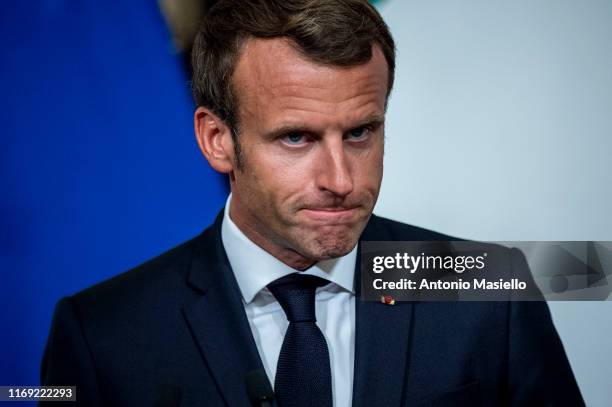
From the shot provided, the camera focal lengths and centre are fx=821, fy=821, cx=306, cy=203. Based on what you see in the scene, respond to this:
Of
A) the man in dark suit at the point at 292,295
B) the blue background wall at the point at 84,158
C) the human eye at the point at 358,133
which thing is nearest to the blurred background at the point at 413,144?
the blue background wall at the point at 84,158

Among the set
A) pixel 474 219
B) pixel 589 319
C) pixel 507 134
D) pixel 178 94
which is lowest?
pixel 589 319

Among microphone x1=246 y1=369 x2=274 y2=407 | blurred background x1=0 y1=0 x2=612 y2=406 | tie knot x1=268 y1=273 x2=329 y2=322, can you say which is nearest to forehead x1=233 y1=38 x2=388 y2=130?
tie knot x1=268 y1=273 x2=329 y2=322

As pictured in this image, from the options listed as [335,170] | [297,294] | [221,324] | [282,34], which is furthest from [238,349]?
[282,34]

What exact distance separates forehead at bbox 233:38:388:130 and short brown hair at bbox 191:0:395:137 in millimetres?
22

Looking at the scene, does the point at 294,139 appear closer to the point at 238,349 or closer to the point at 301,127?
the point at 301,127

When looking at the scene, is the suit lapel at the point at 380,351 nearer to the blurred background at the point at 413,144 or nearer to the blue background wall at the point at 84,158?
the blurred background at the point at 413,144

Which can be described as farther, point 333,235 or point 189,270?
point 189,270

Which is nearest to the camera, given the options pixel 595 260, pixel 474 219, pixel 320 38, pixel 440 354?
pixel 320 38

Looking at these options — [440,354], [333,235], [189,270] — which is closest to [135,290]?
[189,270]

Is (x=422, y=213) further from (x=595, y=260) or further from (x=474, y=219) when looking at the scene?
(x=595, y=260)

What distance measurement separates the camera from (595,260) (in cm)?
233

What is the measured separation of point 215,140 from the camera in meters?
2.09

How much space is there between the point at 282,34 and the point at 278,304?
0.65 meters

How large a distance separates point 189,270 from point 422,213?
2.68 ft
